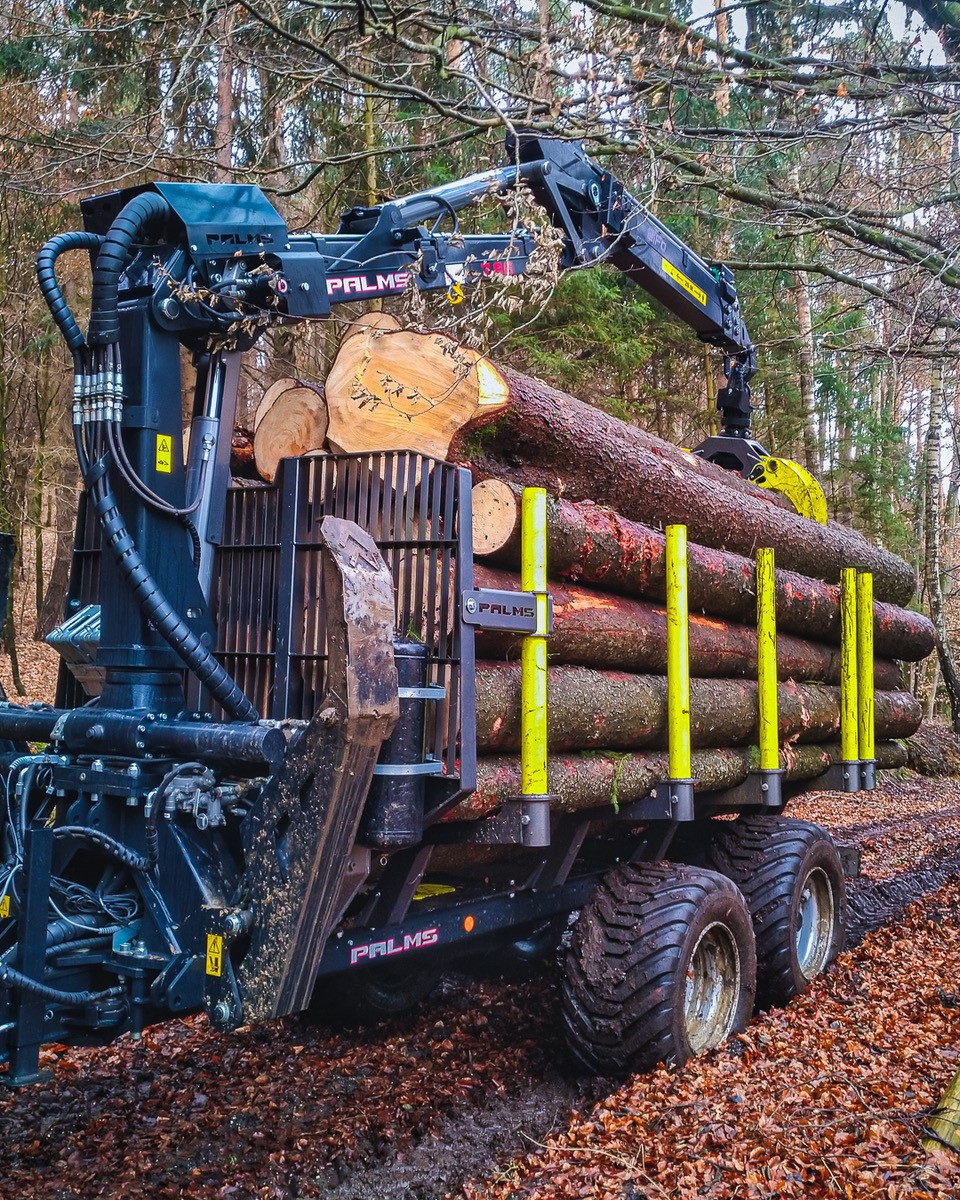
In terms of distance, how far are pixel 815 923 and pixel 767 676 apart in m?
1.61

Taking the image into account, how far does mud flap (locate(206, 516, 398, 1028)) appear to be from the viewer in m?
3.48

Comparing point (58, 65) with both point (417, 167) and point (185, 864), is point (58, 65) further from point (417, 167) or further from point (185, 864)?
point (185, 864)

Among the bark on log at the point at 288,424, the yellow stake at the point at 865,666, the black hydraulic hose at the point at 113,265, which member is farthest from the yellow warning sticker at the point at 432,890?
the yellow stake at the point at 865,666

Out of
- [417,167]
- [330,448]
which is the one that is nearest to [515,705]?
[330,448]

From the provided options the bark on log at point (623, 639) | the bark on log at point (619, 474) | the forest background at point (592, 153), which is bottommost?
the bark on log at point (623, 639)

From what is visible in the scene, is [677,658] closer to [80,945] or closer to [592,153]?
[80,945]

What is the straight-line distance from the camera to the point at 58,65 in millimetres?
10602

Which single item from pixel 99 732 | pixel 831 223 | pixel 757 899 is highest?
pixel 831 223

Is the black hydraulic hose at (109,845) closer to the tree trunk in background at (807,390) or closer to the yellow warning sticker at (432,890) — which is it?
the yellow warning sticker at (432,890)

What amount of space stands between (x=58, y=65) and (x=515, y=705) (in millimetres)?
9254

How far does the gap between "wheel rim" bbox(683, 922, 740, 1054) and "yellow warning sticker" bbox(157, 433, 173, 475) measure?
126 inches

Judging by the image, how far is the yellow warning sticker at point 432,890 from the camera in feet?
15.8

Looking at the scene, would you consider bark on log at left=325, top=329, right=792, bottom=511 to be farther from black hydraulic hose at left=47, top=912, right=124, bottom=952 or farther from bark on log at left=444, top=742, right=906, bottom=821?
black hydraulic hose at left=47, top=912, right=124, bottom=952

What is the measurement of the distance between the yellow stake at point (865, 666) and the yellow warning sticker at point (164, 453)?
531 centimetres
